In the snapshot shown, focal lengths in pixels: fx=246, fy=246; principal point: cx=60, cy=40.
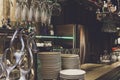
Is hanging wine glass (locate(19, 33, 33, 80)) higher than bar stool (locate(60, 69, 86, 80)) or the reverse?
higher

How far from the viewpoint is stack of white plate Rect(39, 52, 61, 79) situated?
226cm

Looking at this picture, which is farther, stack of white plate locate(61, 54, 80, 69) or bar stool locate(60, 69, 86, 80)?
stack of white plate locate(61, 54, 80, 69)

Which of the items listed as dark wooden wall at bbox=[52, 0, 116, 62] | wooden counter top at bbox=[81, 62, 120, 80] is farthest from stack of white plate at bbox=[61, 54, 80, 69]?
dark wooden wall at bbox=[52, 0, 116, 62]

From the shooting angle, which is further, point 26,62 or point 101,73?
point 101,73

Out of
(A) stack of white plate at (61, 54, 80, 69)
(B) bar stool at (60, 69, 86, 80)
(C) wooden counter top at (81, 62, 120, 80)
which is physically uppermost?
(A) stack of white plate at (61, 54, 80, 69)

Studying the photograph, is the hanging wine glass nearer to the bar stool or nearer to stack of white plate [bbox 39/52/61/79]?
stack of white plate [bbox 39/52/61/79]

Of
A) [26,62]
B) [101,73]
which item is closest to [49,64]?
[26,62]

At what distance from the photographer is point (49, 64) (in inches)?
89.9

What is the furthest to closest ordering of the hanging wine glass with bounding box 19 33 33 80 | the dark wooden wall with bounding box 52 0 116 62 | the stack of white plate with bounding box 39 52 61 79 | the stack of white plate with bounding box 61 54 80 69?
the dark wooden wall with bounding box 52 0 116 62 < the stack of white plate with bounding box 61 54 80 69 < the stack of white plate with bounding box 39 52 61 79 < the hanging wine glass with bounding box 19 33 33 80

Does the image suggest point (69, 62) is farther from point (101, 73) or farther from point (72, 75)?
point (101, 73)

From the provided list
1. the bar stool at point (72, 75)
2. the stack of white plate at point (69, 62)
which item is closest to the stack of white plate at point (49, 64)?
the bar stool at point (72, 75)

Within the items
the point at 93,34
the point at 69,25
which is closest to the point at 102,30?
the point at 93,34

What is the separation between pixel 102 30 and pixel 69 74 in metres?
3.78

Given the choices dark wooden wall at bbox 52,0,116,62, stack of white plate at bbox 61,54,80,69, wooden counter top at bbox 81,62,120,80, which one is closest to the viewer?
stack of white plate at bbox 61,54,80,69
